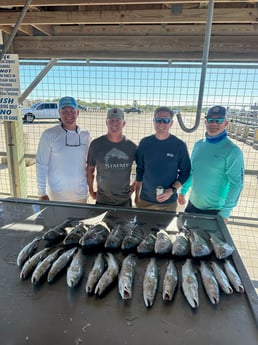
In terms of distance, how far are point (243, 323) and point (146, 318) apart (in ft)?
1.18

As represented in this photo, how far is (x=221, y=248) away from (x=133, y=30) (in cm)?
257

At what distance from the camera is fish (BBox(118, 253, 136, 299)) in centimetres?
103

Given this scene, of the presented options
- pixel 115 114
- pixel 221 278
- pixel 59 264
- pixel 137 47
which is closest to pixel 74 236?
pixel 59 264

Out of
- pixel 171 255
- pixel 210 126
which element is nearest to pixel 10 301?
pixel 171 255

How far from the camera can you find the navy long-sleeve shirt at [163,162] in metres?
2.17

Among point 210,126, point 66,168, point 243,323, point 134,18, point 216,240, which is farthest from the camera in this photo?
point 134,18

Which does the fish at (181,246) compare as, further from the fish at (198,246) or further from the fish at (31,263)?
the fish at (31,263)

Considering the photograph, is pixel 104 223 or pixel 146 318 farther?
pixel 104 223

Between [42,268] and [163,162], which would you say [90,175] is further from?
[42,268]

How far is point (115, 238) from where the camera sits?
1.36 m

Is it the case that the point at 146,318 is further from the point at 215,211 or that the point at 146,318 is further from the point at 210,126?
the point at 210,126

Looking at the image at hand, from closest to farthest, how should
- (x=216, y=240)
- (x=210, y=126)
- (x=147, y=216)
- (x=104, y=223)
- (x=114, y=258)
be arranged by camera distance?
1. (x=114, y=258)
2. (x=216, y=240)
3. (x=104, y=223)
4. (x=147, y=216)
5. (x=210, y=126)

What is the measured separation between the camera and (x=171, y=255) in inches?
51.4

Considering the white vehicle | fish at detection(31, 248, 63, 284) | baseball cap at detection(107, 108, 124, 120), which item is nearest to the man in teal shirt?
baseball cap at detection(107, 108, 124, 120)
